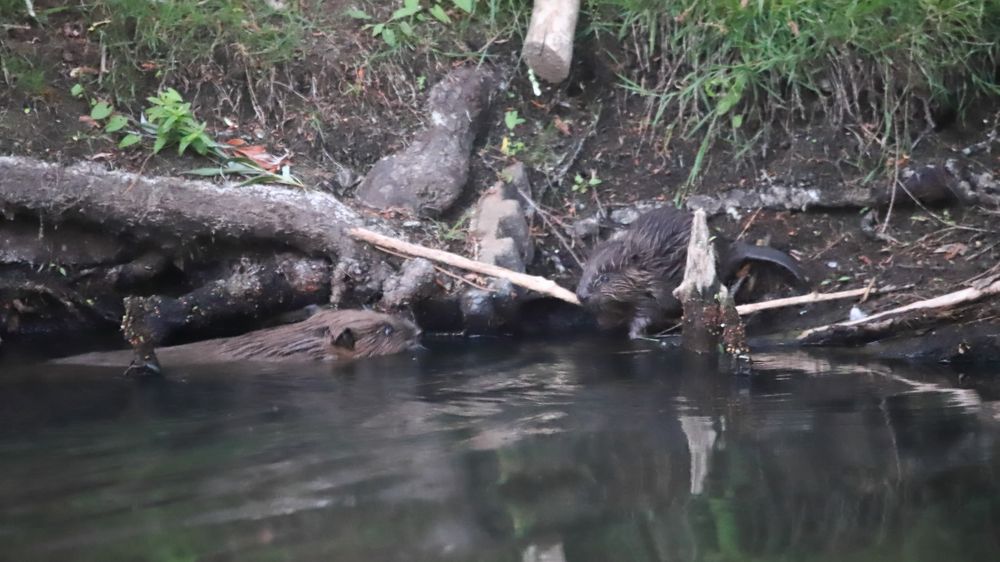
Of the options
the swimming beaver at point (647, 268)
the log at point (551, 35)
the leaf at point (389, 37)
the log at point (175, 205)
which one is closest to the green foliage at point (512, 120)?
the log at point (551, 35)

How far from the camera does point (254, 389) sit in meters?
3.72

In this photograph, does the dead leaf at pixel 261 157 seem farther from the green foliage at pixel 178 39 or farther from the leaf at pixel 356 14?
the leaf at pixel 356 14

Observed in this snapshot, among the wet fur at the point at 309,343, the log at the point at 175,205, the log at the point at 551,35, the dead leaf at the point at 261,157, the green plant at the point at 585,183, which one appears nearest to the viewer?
the wet fur at the point at 309,343

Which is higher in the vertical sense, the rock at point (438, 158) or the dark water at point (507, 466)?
the rock at point (438, 158)

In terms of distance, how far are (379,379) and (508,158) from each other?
5.90 ft

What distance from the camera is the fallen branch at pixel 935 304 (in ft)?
12.2

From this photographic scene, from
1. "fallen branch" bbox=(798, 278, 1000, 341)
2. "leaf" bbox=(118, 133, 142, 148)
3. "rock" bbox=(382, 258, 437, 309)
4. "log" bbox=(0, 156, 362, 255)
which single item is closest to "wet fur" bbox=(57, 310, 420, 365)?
"rock" bbox=(382, 258, 437, 309)

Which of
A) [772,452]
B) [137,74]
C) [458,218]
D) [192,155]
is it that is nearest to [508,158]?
[458,218]

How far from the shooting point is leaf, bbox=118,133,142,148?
477 centimetres

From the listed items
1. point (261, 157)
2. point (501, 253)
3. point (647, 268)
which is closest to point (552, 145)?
point (501, 253)

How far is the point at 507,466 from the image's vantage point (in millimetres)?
2684

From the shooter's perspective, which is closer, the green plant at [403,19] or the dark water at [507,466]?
the dark water at [507,466]

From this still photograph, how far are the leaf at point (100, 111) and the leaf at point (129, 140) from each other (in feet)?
0.63

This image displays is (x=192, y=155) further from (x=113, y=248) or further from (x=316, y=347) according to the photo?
(x=316, y=347)
